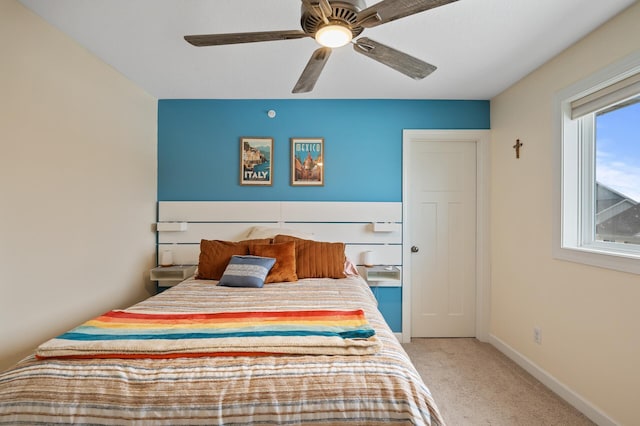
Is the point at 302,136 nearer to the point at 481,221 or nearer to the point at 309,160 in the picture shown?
the point at 309,160

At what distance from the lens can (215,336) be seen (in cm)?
135

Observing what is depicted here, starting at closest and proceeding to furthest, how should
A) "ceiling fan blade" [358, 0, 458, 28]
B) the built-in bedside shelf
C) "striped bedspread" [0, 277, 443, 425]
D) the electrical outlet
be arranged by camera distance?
"striped bedspread" [0, 277, 443, 425]
"ceiling fan blade" [358, 0, 458, 28]
the electrical outlet
the built-in bedside shelf

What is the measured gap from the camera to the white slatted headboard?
3.16 metres

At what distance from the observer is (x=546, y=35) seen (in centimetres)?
200

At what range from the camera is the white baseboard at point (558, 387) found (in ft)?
6.18

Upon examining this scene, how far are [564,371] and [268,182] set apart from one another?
9.39 ft

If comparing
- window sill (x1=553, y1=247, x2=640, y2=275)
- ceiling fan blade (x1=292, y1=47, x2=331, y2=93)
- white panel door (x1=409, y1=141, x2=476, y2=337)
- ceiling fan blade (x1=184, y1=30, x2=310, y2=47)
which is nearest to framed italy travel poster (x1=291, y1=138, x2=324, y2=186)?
white panel door (x1=409, y1=141, x2=476, y2=337)

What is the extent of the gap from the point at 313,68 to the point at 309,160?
4.73 feet

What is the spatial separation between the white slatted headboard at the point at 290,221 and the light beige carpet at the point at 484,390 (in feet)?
3.17

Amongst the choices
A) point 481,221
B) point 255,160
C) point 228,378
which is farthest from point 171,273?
point 481,221

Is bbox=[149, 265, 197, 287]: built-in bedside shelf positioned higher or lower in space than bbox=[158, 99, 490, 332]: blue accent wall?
lower

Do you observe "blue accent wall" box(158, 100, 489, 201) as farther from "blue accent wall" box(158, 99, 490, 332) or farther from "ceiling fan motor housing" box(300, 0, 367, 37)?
"ceiling fan motor housing" box(300, 0, 367, 37)

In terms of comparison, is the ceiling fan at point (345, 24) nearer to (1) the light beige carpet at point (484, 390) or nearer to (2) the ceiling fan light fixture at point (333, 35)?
(2) the ceiling fan light fixture at point (333, 35)

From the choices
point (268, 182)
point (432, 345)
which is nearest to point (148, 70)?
point (268, 182)
